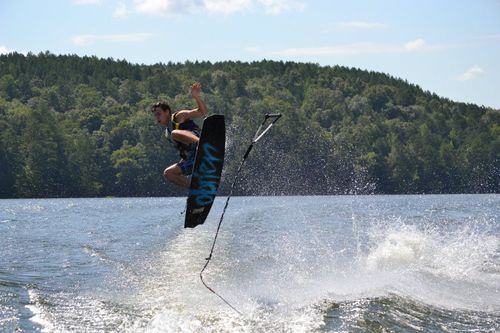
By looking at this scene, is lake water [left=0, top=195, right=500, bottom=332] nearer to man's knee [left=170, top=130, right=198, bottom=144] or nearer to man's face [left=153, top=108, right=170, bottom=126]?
man's knee [left=170, top=130, right=198, bottom=144]

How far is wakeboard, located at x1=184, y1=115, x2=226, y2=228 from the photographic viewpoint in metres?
10.8

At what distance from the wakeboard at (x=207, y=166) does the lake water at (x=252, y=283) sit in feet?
4.65

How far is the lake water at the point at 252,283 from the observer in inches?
414

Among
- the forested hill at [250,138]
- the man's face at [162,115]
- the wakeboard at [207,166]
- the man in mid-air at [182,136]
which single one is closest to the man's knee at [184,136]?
the man in mid-air at [182,136]

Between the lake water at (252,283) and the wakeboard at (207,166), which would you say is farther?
the wakeboard at (207,166)

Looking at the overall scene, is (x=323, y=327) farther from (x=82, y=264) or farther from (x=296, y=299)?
(x=82, y=264)

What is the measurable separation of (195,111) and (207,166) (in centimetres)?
75

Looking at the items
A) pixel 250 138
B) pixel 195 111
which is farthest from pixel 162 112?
pixel 250 138

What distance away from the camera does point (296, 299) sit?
1170cm

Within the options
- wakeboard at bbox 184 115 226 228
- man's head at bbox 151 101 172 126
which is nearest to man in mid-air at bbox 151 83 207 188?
man's head at bbox 151 101 172 126

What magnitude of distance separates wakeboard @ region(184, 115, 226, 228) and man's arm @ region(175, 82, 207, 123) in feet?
0.45

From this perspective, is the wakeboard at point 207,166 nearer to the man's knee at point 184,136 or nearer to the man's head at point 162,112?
the man's knee at point 184,136

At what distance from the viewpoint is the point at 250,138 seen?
81.8 metres

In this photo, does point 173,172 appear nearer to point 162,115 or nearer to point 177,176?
point 177,176
